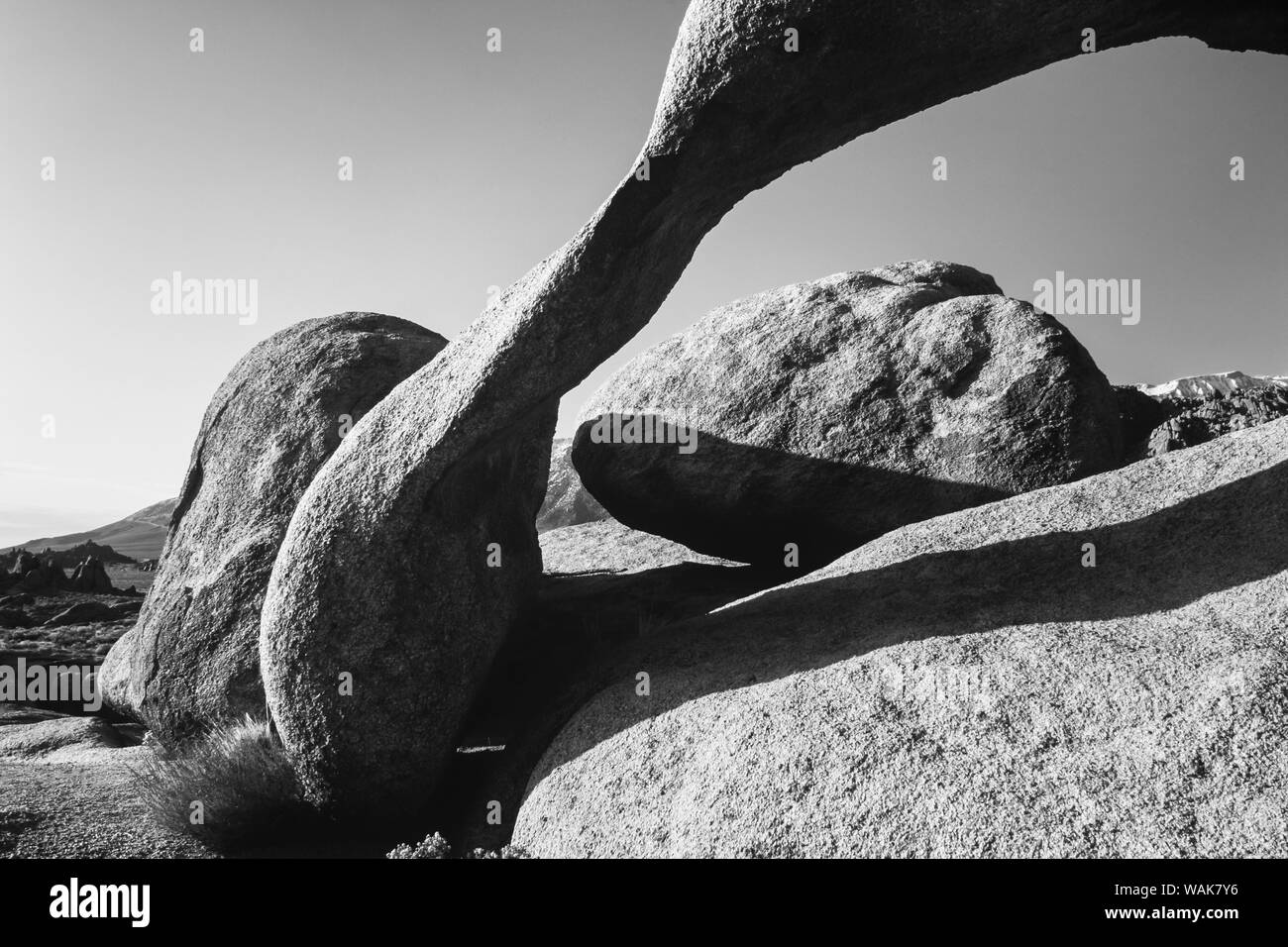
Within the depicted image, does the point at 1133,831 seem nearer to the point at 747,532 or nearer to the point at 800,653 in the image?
the point at 800,653

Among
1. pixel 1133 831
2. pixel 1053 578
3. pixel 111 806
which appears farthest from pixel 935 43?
pixel 111 806

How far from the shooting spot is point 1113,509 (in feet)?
23.0

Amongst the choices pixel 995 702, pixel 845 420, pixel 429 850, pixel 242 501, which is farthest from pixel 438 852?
pixel 845 420

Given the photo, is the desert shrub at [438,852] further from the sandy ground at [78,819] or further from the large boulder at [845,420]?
the large boulder at [845,420]

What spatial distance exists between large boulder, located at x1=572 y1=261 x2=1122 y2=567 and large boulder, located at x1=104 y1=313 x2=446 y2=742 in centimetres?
327

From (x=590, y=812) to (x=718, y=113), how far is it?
5.27 metres

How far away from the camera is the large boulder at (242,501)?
347 inches

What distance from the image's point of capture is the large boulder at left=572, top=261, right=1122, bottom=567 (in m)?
9.13

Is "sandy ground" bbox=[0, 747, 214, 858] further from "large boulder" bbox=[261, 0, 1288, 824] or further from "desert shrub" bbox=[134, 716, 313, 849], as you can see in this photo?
"large boulder" bbox=[261, 0, 1288, 824]

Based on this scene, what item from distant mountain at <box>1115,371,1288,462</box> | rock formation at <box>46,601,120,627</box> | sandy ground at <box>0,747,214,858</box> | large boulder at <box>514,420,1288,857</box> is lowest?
rock formation at <box>46,601,120,627</box>

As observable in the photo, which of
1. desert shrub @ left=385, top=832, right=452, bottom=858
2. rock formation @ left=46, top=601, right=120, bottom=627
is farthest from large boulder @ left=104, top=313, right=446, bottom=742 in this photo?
rock formation @ left=46, top=601, right=120, bottom=627

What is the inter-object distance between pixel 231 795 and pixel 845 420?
7169 mm

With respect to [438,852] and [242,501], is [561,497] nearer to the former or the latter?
[242,501]

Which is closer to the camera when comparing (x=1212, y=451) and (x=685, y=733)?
(x=685, y=733)
